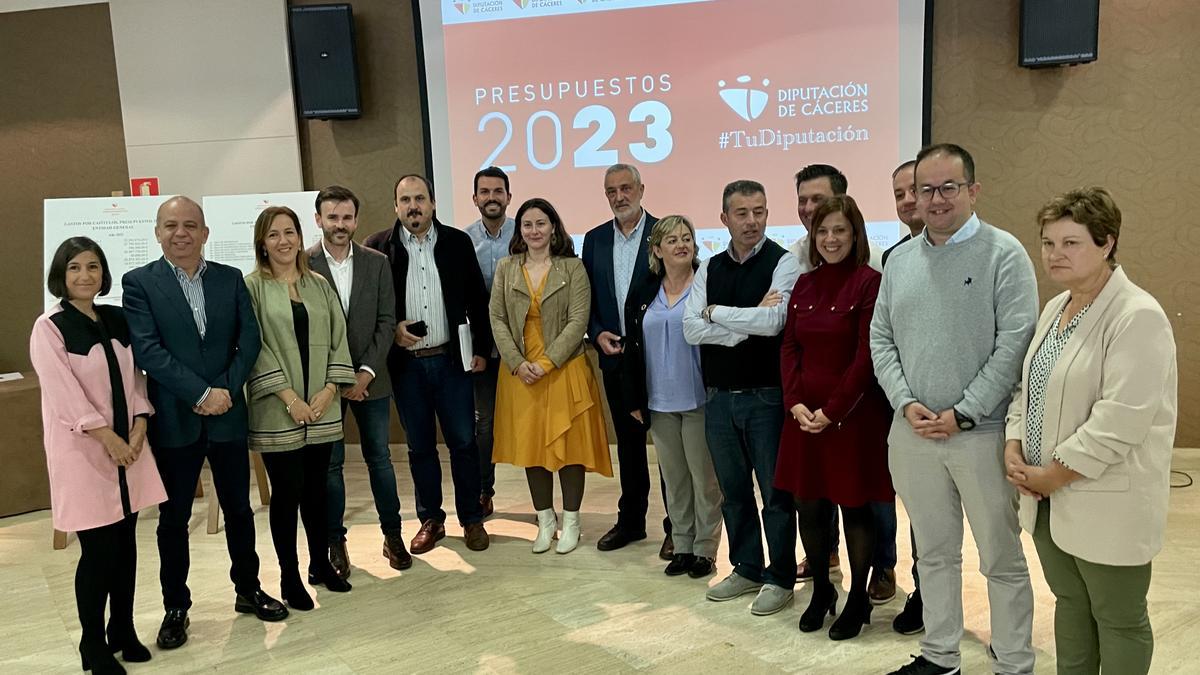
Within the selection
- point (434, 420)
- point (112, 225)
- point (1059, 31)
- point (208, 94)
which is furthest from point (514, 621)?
point (208, 94)

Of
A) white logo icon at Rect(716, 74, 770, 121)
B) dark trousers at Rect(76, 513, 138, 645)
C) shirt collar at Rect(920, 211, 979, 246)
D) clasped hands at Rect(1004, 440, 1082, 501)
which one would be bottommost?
dark trousers at Rect(76, 513, 138, 645)

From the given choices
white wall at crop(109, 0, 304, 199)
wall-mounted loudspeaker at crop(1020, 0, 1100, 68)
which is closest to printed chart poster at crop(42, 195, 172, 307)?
white wall at crop(109, 0, 304, 199)

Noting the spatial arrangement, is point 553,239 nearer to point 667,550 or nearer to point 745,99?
point 667,550

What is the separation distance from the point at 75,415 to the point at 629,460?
2.13 m

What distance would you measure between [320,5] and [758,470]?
391 cm

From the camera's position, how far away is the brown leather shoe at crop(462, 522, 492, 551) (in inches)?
155

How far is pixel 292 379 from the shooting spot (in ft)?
10.5

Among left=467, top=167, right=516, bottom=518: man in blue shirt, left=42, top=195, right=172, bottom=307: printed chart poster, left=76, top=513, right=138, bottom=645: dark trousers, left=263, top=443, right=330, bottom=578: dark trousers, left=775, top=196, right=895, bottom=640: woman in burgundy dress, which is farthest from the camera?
left=42, top=195, right=172, bottom=307: printed chart poster

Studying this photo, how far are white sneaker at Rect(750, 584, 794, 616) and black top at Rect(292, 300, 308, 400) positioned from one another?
1851 millimetres

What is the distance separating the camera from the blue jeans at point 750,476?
3.04 m

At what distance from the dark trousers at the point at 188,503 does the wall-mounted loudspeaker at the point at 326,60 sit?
9.12 ft

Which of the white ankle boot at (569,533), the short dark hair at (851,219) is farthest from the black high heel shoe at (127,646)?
the short dark hair at (851,219)

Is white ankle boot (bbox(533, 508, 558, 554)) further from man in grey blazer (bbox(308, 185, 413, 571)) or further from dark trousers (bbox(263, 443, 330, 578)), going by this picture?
dark trousers (bbox(263, 443, 330, 578))

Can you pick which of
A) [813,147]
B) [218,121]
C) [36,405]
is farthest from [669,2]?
[36,405]
